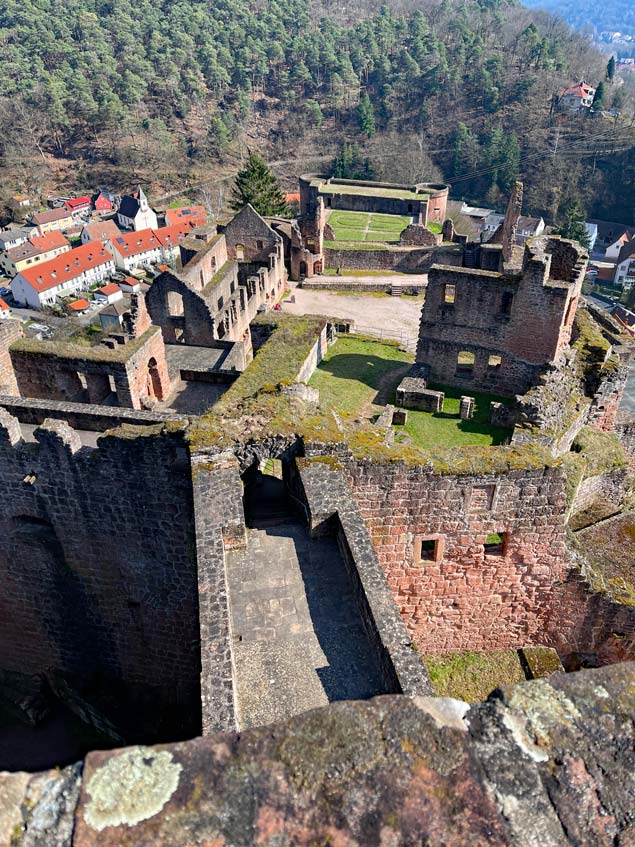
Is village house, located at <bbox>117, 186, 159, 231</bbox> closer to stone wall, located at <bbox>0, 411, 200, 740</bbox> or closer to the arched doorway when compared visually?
the arched doorway

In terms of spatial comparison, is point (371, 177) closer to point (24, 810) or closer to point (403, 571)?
point (403, 571)

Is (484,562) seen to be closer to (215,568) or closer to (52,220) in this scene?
(215,568)

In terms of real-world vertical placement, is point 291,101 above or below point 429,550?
below

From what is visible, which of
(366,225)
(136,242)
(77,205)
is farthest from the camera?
(77,205)

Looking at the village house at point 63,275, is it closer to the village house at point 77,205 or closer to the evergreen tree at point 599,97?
the village house at point 77,205

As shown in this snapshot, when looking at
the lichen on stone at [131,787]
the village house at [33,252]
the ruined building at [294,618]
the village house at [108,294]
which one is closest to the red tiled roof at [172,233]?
the village house at [108,294]

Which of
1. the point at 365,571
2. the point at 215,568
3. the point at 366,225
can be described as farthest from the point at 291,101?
the point at 365,571

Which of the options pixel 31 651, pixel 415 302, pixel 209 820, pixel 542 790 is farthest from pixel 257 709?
pixel 415 302
